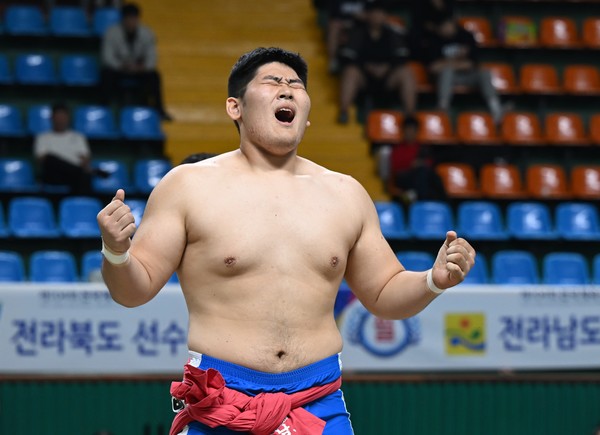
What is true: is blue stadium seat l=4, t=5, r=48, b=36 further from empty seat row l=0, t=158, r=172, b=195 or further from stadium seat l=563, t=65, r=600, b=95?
stadium seat l=563, t=65, r=600, b=95

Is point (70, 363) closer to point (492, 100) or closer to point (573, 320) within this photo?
point (573, 320)

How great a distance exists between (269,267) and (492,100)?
9.56 metres

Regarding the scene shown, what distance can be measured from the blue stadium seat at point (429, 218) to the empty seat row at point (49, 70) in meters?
3.76

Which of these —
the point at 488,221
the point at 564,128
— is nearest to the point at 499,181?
the point at 488,221

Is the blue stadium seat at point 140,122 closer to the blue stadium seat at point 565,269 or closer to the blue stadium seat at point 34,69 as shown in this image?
the blue stadium seat at point 34,69

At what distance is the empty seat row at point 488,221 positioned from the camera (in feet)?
35.3

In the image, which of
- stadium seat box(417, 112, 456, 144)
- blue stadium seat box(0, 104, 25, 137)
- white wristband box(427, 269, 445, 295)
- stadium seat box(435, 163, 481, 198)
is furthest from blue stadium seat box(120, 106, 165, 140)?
white wristband box(427, 269, 445, 295)

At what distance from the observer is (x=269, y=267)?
3.73 metres

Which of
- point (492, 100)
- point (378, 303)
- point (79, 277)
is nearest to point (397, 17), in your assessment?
point (492, 100)

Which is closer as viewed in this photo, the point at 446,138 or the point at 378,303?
the point at 378,303

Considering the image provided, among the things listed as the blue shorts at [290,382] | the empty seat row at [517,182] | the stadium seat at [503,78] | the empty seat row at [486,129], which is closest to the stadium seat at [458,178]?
the empty seat row at [517,182]

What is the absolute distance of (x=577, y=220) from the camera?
11.4 metres

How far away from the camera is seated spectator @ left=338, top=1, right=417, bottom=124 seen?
41.2 feet

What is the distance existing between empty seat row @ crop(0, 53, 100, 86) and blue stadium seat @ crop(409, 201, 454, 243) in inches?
148
